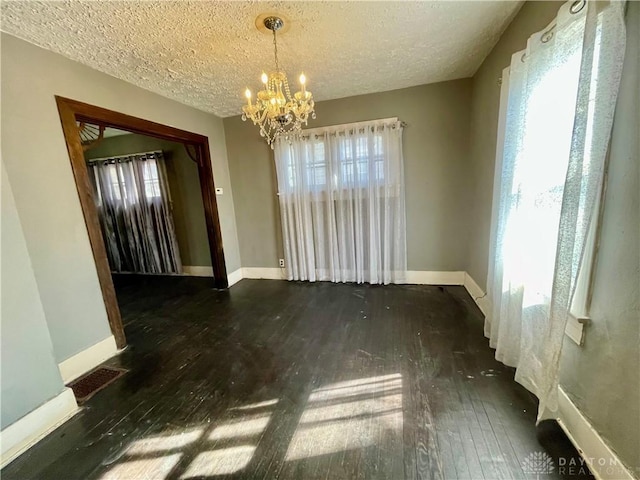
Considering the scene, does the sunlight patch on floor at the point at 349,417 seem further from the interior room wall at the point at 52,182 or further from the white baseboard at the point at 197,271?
the white baseboard at the point at 197,271

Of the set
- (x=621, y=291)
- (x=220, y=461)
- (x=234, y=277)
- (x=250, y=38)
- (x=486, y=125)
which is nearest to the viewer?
(x=621, y=291)

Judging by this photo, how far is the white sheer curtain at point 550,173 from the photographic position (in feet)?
3.47

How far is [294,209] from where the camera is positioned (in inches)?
143

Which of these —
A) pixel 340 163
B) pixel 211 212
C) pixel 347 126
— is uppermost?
pixel 347 126

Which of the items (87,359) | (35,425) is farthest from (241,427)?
(87,359)

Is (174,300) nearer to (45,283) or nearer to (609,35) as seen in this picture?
(45,283)

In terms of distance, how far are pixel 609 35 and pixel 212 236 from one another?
388 cm

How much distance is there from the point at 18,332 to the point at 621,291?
2.91 m

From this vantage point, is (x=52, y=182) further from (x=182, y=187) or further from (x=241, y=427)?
(x=182, y=187)

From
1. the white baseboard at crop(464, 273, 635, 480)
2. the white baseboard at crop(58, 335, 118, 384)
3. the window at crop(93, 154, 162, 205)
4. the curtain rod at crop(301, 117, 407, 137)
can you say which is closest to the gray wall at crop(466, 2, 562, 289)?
the curtain rod at crop(301, 117, 407, 137)

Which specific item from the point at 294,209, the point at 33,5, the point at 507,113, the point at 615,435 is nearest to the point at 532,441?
the point at 615,435

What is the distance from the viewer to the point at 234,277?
4.01 m

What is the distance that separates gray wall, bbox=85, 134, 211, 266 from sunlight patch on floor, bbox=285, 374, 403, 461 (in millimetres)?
3422

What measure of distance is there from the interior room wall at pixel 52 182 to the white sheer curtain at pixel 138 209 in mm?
2047
